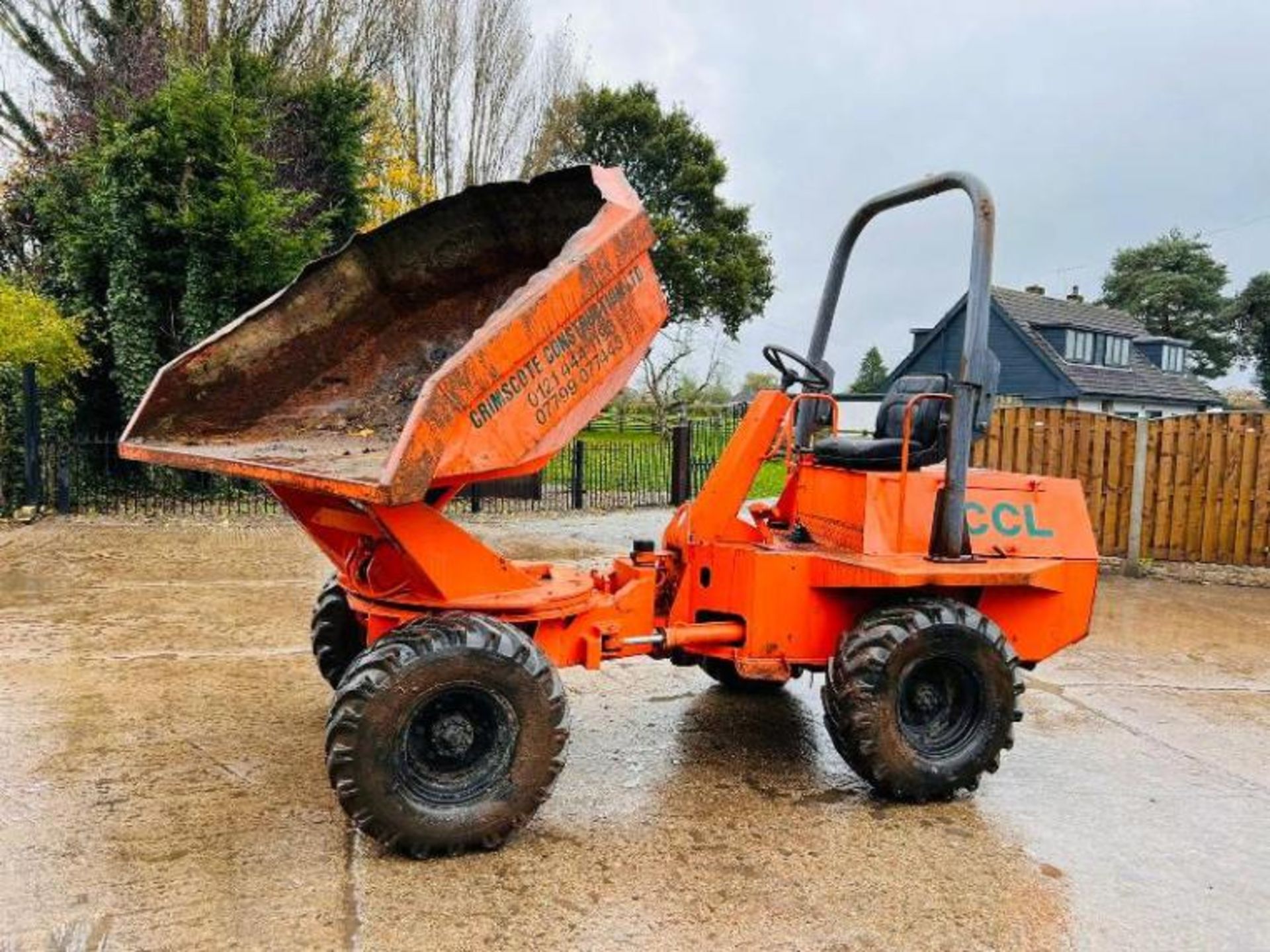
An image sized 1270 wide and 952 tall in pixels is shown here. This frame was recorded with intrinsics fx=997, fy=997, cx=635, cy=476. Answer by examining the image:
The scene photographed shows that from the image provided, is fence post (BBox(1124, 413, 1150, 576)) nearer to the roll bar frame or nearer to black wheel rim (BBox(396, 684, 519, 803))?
the roll bar frame

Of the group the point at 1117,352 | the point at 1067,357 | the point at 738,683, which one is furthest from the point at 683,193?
the point at 738,683

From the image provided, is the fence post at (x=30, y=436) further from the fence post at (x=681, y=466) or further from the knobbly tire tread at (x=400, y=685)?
the knobbly tire tread at (x=400, y=685)

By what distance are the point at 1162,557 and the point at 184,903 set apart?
10.2 metres

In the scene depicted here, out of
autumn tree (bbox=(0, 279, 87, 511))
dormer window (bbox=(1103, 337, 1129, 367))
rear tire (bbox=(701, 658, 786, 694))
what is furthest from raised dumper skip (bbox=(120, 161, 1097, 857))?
dormer window (bbox=(1103, 337, 1129, 367))

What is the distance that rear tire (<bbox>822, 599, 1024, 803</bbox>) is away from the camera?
416 centimetres

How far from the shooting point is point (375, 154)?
2116 centimetres

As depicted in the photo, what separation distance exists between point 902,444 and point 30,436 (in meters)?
11.6

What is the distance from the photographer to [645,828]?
3965 mm

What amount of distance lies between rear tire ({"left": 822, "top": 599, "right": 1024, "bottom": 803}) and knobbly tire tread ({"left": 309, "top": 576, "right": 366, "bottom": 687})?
2341mm

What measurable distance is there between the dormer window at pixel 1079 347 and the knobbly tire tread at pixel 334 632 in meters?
33.3

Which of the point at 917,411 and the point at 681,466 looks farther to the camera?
the point at 681,466

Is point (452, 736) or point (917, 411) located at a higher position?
point (917, 411)

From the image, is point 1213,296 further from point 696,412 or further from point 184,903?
point 184,903

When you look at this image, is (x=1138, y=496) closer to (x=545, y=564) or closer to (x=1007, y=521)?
(x=1007, y=521)
